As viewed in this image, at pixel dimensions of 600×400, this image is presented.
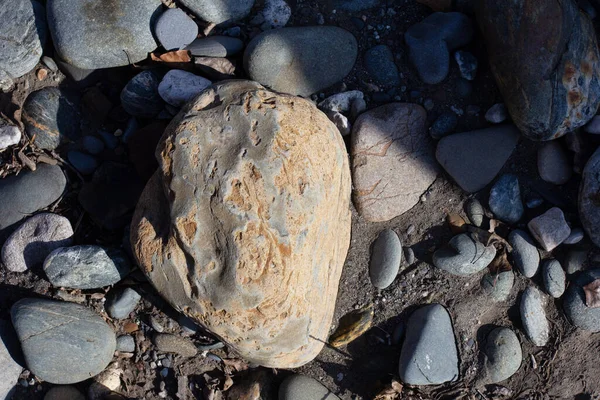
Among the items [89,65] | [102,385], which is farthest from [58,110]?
[102,385]

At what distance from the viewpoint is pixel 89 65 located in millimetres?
3139

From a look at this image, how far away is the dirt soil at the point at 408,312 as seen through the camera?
3.10 metres

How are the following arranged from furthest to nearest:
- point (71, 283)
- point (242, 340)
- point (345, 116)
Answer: point (345, 116)
point (71, 283)
point (242, 340)

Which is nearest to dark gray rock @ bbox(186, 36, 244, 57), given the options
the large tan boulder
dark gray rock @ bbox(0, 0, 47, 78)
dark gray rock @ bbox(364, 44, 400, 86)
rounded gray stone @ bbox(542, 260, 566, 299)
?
the large tan boulder

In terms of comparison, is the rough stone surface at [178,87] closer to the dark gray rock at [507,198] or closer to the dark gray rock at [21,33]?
the dark gray rock at [21,33]

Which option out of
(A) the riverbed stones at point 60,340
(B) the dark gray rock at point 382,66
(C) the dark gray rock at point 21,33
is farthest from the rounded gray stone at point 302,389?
(C) the dark gray rock at point 21,33

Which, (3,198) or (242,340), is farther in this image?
(3,198)

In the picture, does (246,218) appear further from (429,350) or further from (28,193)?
(28,193)

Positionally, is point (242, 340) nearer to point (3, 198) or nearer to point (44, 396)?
point (44, 396)

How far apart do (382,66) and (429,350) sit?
1.57 meters

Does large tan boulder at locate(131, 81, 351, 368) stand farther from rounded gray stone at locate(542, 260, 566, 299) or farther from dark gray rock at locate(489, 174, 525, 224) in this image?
rounded gray stone at locate(542, 260, 566, 299)

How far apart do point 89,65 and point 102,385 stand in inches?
68.7

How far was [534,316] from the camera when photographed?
10.2ft

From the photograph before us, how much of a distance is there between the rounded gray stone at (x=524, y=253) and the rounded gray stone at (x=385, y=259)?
2.04 feet
